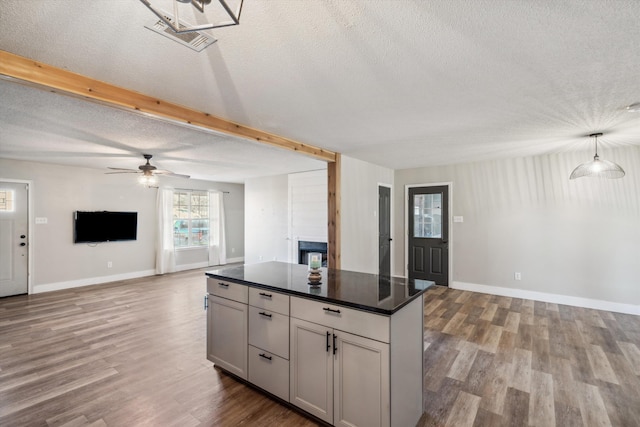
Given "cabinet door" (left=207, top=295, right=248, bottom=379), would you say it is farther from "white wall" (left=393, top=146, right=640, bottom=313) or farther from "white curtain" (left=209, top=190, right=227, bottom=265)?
"white curtain" (left=209, top=190, right=227, bottom=265)

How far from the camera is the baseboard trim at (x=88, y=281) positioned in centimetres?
553

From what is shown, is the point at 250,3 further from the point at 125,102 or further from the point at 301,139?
the point at 301,139

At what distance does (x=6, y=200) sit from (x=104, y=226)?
1496 millimetres

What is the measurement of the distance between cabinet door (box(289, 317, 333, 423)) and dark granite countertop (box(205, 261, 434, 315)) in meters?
0.24

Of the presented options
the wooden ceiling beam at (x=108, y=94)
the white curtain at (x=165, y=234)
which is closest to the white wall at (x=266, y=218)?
the white curtain at (x=165, y=234)

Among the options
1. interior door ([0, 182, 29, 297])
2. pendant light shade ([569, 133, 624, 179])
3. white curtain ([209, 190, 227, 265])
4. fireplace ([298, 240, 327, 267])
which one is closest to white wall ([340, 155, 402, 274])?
fireplace ([298, 240, 327, 267])

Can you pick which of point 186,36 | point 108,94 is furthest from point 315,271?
point 108,94

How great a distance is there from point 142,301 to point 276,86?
4.46m

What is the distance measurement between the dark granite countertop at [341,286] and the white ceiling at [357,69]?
5.01ft

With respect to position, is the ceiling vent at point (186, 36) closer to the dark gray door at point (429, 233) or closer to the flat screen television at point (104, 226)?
the dark gray door at point (429, 233)

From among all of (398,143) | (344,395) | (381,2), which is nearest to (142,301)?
(344,395)

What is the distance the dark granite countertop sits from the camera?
6.15 ft

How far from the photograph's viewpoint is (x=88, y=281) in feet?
19.9

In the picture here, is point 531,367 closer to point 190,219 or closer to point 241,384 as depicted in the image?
point 241,384
